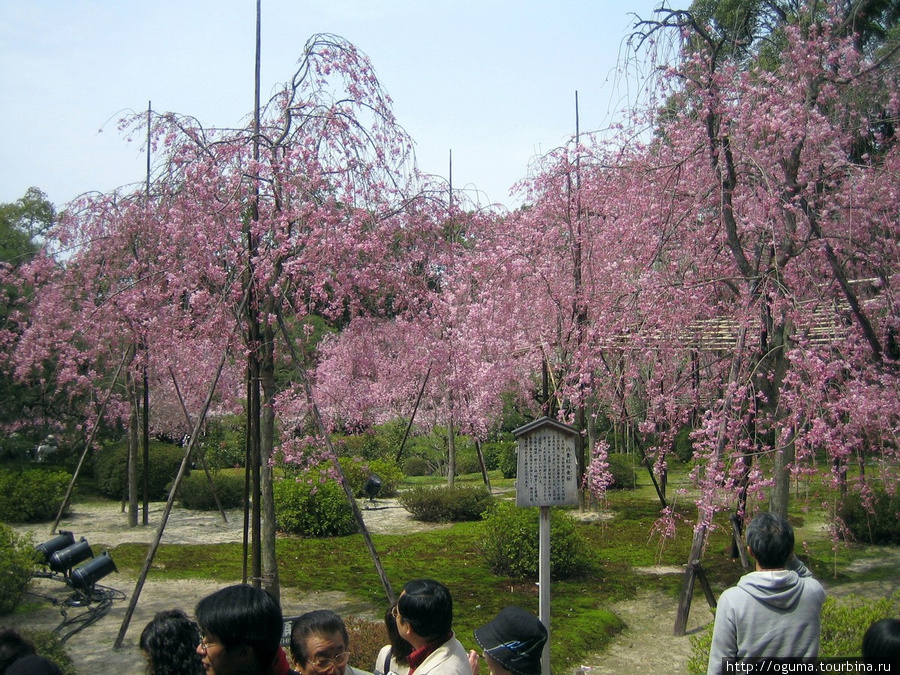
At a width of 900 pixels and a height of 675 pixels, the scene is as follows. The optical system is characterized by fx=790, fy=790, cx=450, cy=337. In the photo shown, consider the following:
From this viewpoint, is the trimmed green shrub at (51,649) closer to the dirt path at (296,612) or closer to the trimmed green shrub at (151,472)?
the dirt path at (296,612)

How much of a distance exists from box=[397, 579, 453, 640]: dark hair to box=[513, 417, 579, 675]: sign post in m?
2.07

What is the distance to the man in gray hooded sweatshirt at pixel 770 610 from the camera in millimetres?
2834

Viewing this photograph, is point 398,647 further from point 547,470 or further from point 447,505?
point 447,505

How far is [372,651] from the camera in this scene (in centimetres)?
549

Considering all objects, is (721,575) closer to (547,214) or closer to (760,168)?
(760,168)

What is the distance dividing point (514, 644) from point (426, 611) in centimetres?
39

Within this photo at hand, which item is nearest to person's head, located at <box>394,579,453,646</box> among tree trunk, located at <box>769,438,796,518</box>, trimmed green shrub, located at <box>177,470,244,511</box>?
tree trunk, located at <box>769,438,796,518</box>

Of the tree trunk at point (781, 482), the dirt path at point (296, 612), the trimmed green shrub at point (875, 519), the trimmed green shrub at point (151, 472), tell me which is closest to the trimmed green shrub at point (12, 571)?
the dirt path at point (296, 612)

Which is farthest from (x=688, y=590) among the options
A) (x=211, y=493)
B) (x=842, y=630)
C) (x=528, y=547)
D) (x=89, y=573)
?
(x=211, y=493)

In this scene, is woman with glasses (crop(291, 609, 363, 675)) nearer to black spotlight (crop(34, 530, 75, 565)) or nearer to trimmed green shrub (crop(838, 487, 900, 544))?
black spotlight (crop(34, 530, 75, 565))

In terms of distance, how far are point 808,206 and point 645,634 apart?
3.92 metres

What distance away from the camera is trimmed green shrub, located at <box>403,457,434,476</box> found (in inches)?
837

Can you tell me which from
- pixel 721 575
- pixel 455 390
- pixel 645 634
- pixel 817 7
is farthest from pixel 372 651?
pixel 455 390

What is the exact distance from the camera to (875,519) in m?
10.3
